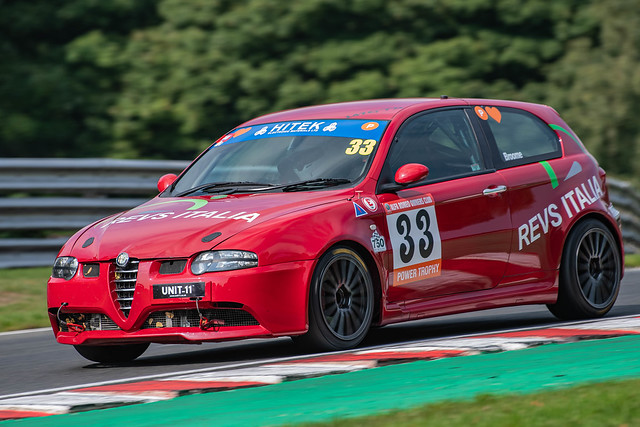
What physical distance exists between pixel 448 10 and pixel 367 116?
12.0 metres

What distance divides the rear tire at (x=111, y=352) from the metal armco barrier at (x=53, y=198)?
227 inches

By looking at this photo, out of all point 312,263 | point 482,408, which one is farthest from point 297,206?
point 482,408

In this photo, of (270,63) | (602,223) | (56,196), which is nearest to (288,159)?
(602,223)

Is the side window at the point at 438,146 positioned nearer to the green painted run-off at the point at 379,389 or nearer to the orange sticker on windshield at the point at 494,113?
the orange sticker on windshield at the point at 494,113

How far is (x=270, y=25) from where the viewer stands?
19.0 metres

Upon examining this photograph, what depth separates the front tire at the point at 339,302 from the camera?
23.5 feet

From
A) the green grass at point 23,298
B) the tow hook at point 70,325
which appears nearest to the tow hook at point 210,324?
the tow hook at point 70,325

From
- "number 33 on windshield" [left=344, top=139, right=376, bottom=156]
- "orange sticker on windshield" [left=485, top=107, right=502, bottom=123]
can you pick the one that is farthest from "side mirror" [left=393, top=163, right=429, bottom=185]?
"orange sticker on windshield" [left=485, top=107, right=502, bottom=123]

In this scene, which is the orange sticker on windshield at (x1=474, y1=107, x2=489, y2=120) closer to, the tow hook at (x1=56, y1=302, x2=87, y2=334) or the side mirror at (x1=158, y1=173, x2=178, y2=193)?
the side mirror at (x1=158, y1=173, x2=178, y2=193)

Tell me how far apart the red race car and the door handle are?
10 millimetres

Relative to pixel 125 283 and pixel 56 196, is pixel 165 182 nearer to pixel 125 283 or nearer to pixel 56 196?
pixel 125 283

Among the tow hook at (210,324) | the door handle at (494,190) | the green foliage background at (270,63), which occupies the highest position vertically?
the green foliage background at (270,63)

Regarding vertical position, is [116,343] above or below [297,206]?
below

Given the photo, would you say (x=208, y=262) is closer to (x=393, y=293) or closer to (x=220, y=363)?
(x=220, y=363)
